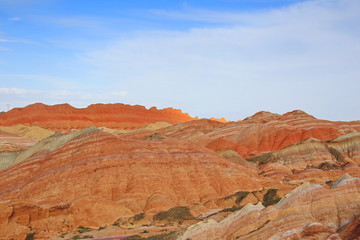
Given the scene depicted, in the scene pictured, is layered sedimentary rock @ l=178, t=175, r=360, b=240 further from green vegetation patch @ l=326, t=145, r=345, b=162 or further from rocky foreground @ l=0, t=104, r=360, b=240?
green vegetation patch @ l=326, t=145, r=345, b=162

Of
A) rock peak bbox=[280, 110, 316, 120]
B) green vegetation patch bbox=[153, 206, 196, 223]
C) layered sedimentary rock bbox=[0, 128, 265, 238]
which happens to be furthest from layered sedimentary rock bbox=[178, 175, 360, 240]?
rock peak bbox=[280, 110, 316, 120]

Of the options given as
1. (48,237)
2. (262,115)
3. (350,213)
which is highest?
(262,115)

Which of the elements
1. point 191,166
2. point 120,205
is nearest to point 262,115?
point 191,166

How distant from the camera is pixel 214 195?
182 feet

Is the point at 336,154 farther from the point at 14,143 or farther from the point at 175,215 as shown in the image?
the point at 14,143

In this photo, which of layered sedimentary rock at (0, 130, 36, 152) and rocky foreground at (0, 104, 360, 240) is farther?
layered sedimentary rock at (0, 130, 36, 152)

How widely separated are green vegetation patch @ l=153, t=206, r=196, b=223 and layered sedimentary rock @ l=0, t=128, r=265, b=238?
127 inches

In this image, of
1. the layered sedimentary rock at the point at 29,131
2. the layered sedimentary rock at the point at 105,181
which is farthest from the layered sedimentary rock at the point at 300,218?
the layered sedimentary rock at the point at 29,131

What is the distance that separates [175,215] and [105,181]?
12.1m

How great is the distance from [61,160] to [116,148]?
20.0ft

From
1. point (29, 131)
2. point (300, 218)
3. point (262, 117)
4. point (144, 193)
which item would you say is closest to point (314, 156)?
point (144, 193)

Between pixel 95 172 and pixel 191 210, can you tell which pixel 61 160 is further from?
pixel 191 210

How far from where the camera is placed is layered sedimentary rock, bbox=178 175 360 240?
20438mm

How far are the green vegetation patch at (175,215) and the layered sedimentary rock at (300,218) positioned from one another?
20697 millimetres
